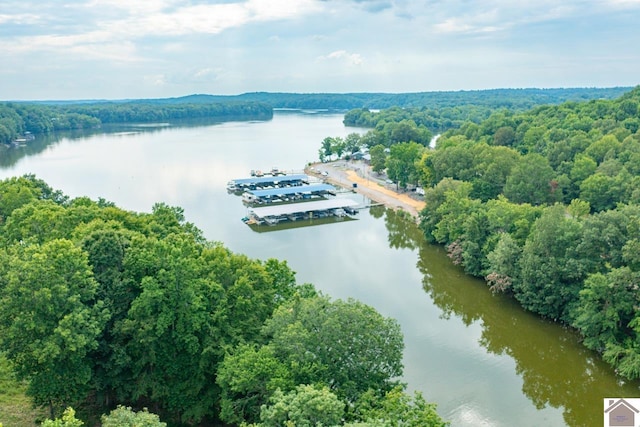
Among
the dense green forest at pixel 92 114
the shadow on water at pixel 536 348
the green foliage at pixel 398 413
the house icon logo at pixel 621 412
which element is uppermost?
the dense green forest at pixel 92 114

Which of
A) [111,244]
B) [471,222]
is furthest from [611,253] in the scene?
[111,244]

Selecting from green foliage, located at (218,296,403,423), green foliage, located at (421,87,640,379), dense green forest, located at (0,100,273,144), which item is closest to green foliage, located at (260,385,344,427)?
green foliage, located at (218,296,403,423)

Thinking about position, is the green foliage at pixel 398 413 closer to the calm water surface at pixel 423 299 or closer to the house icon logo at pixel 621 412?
the calm water surface at pixel 423 299

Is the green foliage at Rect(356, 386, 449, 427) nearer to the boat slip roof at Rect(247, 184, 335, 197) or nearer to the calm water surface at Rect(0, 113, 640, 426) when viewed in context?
the calm water surface at Rect(0, 113, 640, 426)

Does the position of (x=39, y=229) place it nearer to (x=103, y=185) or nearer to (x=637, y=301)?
(x=637, y=301)

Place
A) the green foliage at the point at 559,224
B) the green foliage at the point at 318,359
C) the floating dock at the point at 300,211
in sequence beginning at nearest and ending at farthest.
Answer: the green foliage at the point at 318,359 < the green foliage at the point at 559,224 < the floating dock at the point at 300,211

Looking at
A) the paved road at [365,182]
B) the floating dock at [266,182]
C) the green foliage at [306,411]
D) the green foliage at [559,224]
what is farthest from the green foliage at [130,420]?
the floating dock at [266,182]
